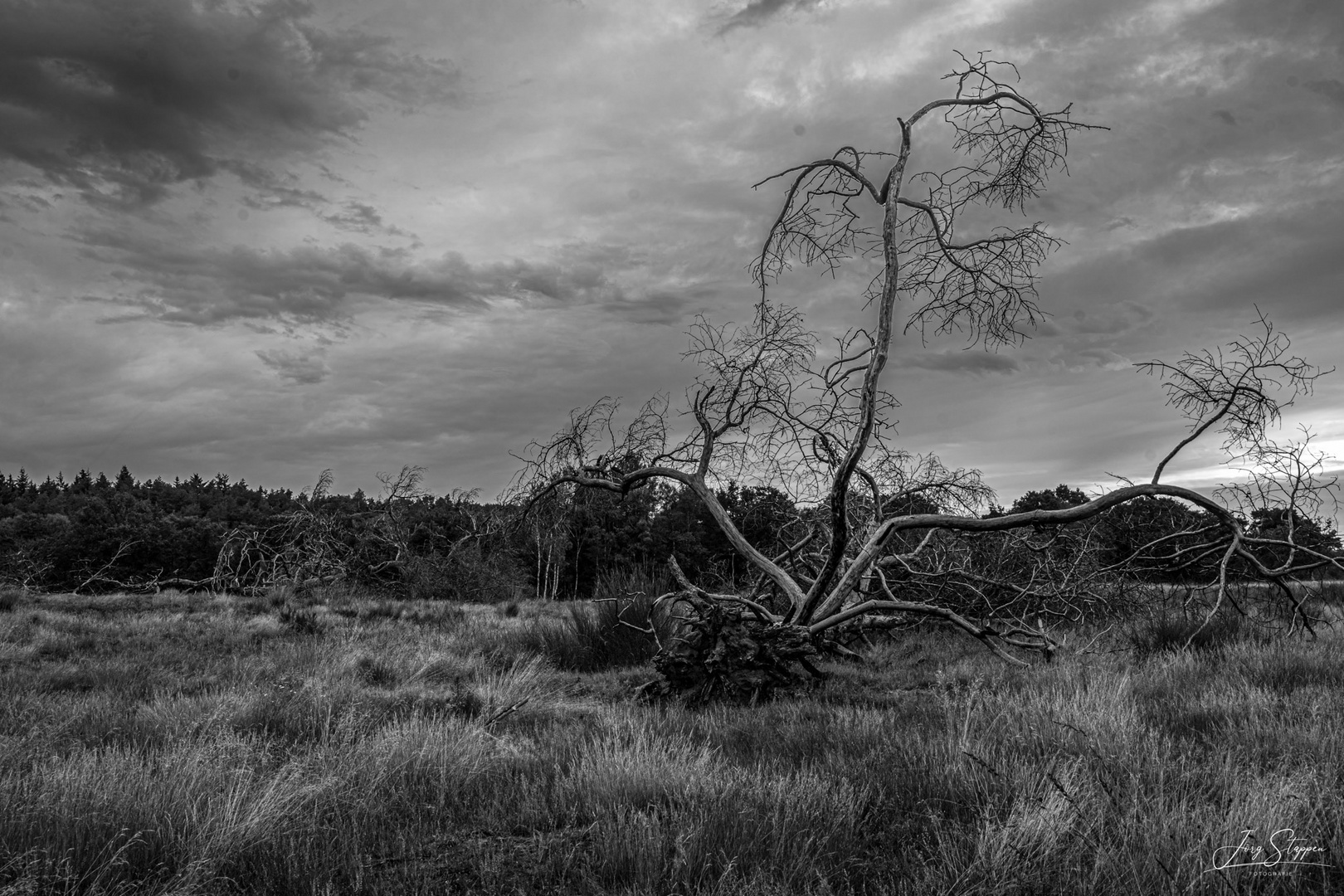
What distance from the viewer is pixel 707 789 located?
334 centimetres

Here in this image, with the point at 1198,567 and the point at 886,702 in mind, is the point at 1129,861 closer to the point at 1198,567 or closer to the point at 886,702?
the point at 886,702

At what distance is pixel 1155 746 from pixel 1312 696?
215 cm

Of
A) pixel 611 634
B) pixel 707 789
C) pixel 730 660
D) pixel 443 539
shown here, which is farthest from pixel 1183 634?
pixel 443 539

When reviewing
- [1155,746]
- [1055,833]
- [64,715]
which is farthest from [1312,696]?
[64,715]

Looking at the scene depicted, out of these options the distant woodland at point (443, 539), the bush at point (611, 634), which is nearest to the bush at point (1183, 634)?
the distant woodland at point (443, 539)

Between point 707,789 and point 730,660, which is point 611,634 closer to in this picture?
point 730,660

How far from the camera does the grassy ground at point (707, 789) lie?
2.68 metres

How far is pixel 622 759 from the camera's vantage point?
3.77 m

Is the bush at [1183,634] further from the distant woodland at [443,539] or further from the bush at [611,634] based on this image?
the bush at [611,634]

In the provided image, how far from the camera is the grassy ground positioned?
2.68 m

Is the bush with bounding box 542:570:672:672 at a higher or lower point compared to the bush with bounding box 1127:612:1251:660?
lower

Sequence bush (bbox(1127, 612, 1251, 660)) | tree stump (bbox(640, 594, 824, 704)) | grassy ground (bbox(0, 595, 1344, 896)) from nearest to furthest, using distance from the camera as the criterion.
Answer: grassy ground (bbox(0, 595, 1344, 896)), tree stump (bbox(640, 594, 824, 704)), bush (bbox(1127, 612, 1251, 660))

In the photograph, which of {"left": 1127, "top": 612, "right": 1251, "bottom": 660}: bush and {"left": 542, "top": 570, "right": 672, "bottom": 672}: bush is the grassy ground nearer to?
{"left": 1127, "top": 612, "right": 1251, "bottom": 660}: bush

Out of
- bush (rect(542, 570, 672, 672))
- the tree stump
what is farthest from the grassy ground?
bush (rect(542, 570, 672, 672))
